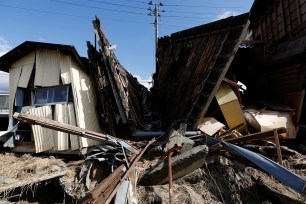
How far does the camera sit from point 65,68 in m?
9.28

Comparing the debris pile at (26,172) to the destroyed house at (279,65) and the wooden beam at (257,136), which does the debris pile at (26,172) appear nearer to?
the wooden beam at (257,136)

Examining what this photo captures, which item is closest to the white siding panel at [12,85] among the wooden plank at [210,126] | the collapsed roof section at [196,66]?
the collapsed roof section at [196,66]

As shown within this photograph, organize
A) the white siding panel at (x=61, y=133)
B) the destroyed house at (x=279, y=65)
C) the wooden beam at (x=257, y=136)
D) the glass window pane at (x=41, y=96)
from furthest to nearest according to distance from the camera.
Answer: the glass window pane at (x=41, y=96) → the white siding panel at (x=61, y=133) → the destroyed house at (x=279, y=65) → the wooden beam at (x=257, y=136)

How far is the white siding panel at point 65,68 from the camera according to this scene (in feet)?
29.9

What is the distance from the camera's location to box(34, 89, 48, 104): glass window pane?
9.53 m

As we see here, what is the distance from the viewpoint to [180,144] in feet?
21.4

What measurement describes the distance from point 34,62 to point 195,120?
6.91 meters

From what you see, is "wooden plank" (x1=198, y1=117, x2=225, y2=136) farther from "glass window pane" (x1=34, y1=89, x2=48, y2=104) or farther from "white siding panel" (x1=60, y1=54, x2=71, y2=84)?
"glass window pane" (x1=34, y1=89, x2=48, y2=104)

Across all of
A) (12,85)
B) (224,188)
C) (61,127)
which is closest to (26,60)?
(12,85)

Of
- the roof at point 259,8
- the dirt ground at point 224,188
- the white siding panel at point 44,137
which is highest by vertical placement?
the roof at point 259,8

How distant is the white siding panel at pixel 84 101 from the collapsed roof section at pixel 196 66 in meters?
2.86

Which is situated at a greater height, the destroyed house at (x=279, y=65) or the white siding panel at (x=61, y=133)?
the destroyed house at (x=279, y=65)

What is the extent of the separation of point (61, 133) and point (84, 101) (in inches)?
55.6

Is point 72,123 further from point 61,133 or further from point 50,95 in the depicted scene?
point 50,95
